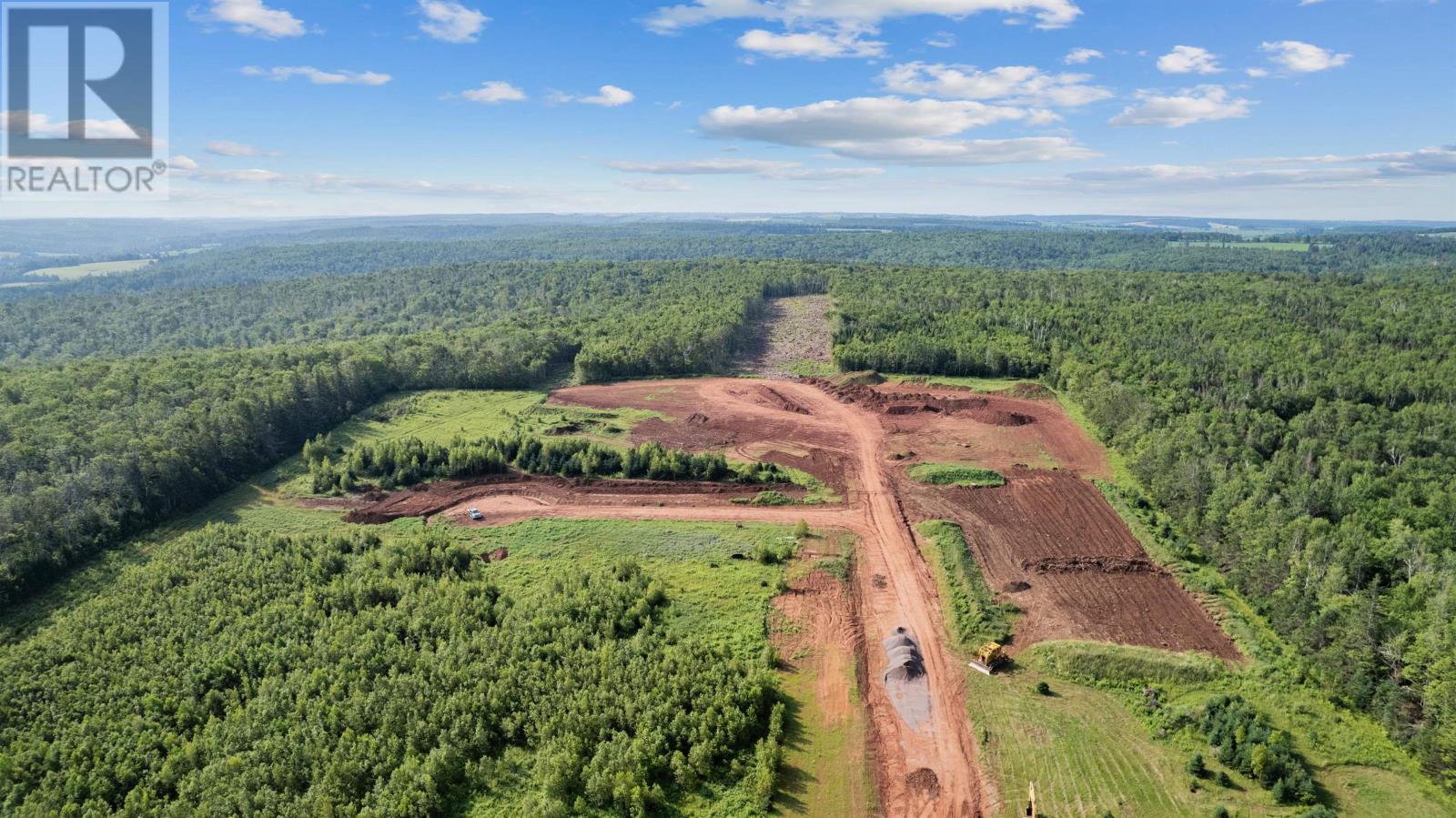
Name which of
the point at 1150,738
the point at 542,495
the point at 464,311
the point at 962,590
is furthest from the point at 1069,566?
the point at 464,311

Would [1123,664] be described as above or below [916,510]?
below

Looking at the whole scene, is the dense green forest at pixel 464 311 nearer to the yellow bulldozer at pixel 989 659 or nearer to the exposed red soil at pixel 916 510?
the exposed red soil at pixel 916 510

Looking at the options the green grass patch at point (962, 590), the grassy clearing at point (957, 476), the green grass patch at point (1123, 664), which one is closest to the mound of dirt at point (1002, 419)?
the grassy clearing at point (957, 476)

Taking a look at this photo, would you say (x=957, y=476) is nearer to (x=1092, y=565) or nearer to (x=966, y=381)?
(x=1092, y=565)

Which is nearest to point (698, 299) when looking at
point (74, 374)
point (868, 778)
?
point (74, 374)

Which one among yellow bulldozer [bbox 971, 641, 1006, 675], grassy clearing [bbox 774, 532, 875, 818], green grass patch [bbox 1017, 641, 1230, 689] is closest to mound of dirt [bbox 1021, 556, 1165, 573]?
green grass patch [bbox 1017, 641, 1230, 689]
